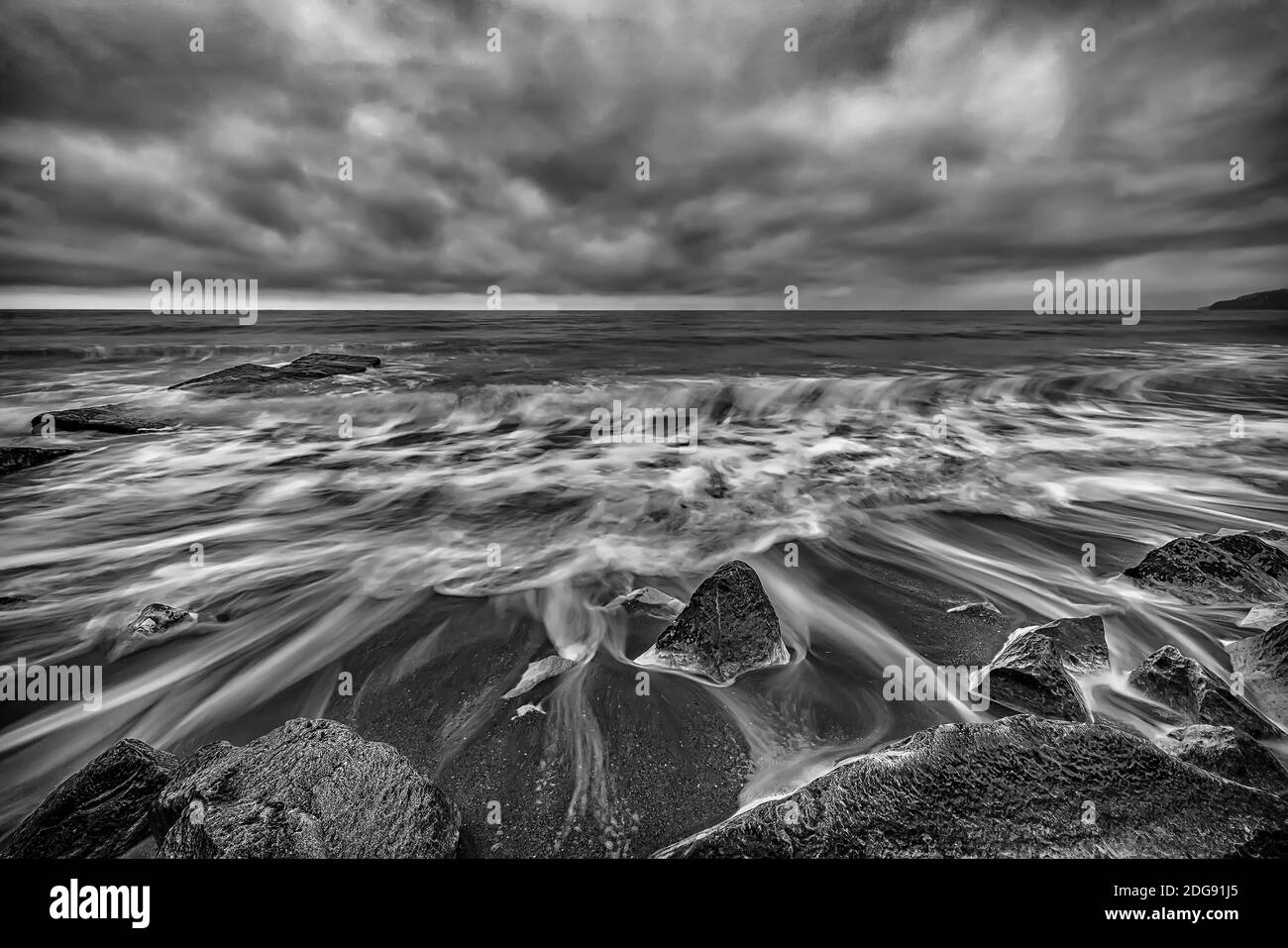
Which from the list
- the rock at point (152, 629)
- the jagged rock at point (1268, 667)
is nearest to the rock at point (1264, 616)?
the jagged rock at point (1268, 667)

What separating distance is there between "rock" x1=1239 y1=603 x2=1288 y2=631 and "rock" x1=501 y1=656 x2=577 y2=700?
16.6 feet

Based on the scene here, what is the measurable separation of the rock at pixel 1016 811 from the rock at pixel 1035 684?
2.70ft

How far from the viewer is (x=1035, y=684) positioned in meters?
3.02

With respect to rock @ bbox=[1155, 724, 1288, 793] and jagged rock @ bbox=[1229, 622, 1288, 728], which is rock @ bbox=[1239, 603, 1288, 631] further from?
rock @ bbox=[1155, 724, 1288, 793]

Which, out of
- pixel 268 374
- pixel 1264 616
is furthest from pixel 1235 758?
pixel 268 374

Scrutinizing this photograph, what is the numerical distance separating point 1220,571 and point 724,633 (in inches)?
168

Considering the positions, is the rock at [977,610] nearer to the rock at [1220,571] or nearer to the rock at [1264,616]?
the rock at [1220,571]

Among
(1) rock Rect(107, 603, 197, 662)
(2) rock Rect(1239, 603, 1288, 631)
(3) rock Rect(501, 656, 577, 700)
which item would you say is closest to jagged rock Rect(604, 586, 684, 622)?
(3) rock Rect(501, 656, 577, 700)

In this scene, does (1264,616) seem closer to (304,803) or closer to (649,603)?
(649,603)

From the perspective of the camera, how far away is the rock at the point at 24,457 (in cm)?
848

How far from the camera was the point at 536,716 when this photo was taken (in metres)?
3.25

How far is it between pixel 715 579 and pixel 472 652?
6.54 feet

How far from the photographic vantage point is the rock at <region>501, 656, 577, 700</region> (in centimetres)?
353
